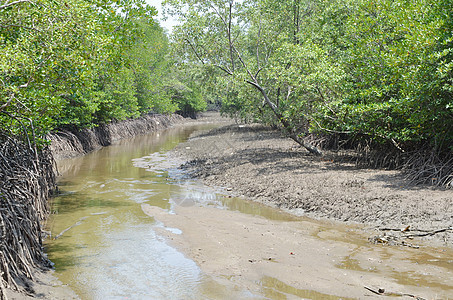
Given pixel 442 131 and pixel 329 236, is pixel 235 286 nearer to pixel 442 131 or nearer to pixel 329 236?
pixel 329 236

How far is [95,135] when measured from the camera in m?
23.8

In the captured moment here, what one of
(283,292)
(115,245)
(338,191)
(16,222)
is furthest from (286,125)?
(16,222)

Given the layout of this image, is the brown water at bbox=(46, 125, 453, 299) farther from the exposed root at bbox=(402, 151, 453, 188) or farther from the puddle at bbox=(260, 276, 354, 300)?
the exposed root at bbox=(402, 151, 453, 188)

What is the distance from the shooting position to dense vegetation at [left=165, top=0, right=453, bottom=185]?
30.6 ft

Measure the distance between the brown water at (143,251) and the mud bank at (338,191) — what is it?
54 cm

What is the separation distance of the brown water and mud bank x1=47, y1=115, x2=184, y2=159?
312 cm

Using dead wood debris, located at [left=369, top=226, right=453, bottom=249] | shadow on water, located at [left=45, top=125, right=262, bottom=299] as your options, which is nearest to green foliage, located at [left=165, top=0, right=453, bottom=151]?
dead wood debris, located at [left=369, top=226, right=453, bottom=249]

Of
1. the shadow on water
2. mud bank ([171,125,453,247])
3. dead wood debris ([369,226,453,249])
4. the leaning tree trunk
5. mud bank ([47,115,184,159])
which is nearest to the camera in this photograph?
the shadow on water

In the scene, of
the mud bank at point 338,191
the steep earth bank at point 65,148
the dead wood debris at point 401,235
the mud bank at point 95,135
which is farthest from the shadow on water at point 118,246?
the dead wood debris at point 401,235

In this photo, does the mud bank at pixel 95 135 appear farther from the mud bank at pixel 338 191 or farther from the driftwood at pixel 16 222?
the mud bank at pixel 338 191

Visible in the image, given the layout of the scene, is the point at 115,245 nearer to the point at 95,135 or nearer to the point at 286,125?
the point at 286,125

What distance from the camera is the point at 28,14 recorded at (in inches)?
272

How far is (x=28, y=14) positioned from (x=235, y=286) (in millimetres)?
5431

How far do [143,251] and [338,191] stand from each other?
4.84m
